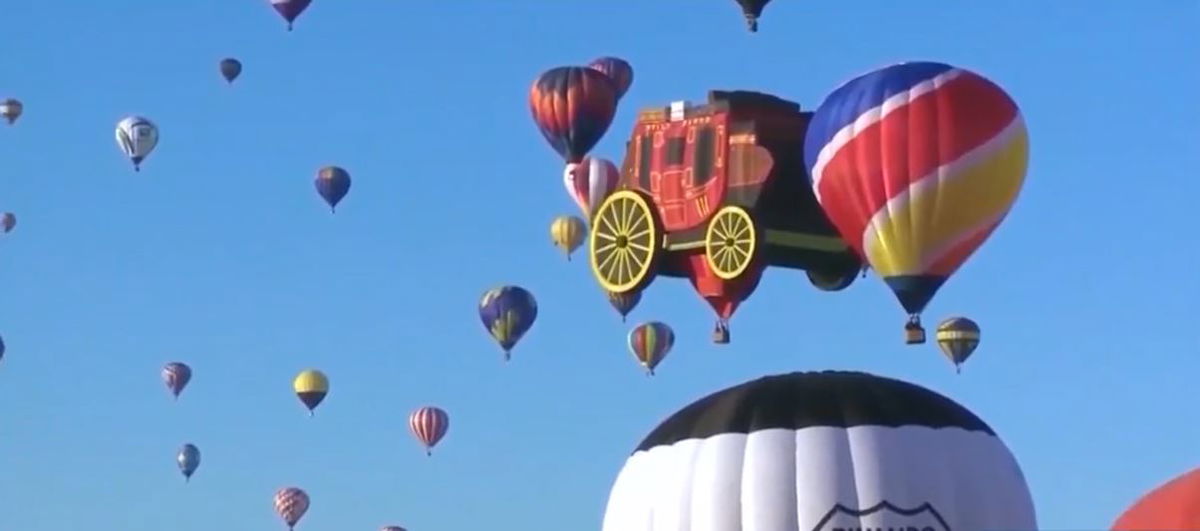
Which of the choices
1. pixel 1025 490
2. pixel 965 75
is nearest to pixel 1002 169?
pixel 965 75

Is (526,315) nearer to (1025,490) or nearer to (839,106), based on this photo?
(839,106)

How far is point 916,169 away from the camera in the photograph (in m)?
29.3

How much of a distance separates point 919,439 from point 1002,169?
317 inches

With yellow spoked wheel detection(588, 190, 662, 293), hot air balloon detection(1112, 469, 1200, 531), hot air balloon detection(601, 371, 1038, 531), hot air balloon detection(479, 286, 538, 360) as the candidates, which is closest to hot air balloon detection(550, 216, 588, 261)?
hot air balloon detection(479, 286, 538, 360)

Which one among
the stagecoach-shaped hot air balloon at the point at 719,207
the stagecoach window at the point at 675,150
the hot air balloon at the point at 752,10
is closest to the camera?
the stagecoach-shaped hot air balloon at the point at 719,207

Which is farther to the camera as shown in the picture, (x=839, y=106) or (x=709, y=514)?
(x=839, y=106)

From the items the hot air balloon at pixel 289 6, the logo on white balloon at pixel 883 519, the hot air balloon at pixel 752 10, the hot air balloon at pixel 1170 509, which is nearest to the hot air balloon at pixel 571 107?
the hot air balloon at pixel 752 10

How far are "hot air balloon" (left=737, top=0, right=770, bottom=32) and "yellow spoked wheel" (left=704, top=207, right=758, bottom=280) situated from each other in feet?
8.96

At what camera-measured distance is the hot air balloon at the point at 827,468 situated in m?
21.8

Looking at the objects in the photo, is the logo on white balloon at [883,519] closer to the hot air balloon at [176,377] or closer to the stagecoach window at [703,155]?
the stagecoach window at [703,155]

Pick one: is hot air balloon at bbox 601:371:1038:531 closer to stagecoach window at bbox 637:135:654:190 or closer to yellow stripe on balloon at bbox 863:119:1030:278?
yellow stripe on balloon at bbox 863:119:1030:278

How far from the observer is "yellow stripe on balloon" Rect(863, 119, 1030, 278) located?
96.3ft

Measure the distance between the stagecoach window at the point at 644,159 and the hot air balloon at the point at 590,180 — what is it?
2.14 metres

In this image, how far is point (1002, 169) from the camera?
29703 mm
